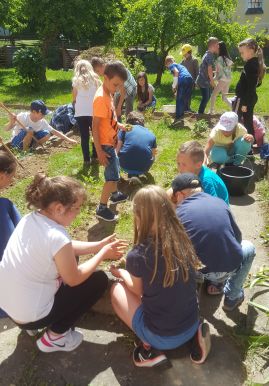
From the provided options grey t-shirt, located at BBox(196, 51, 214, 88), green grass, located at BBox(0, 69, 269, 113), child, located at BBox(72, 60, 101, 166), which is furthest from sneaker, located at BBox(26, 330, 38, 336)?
green grass, located at BBox(0, 69, 269, 113)

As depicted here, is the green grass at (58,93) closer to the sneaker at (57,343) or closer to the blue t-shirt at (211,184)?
the blue t-shirt at (211,184)

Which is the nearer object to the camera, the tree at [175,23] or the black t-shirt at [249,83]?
the black t-shirt at [249,83]

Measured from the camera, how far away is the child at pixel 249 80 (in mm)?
5750

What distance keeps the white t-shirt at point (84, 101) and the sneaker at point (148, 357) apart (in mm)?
3885

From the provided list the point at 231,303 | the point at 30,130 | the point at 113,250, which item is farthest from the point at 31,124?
the point at 231,303

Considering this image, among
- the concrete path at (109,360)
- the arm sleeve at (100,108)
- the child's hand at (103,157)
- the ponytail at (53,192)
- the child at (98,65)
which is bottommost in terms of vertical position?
the concrete path at (109,360)

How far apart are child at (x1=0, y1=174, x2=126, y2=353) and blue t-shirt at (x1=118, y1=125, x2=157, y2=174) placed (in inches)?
101

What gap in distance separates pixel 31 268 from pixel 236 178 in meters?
3.04

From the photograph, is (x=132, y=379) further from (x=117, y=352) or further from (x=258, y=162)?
(x=258, y=162)

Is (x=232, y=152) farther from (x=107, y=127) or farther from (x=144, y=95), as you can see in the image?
(x=144, y=95)

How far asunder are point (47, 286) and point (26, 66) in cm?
1226

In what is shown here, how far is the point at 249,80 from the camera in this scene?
5.99m

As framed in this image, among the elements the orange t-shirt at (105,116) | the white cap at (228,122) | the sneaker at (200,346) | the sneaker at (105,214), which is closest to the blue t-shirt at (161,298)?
the sneaker at (200,346)

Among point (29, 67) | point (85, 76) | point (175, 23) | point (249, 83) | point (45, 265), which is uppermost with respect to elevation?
point (175, 23)
